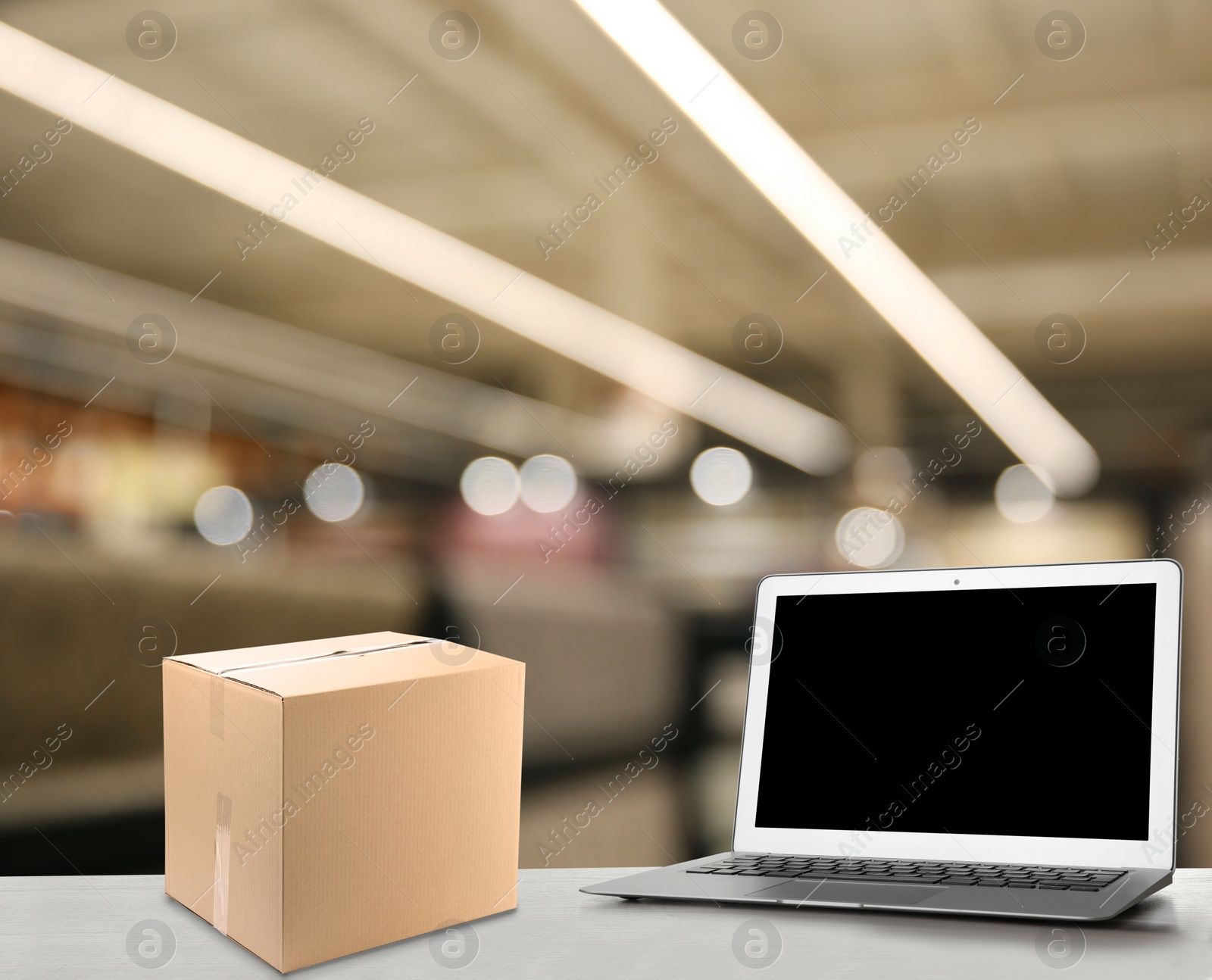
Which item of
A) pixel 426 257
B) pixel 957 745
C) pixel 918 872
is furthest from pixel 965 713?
pixel 426 257

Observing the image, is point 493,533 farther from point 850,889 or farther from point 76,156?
point 76,156

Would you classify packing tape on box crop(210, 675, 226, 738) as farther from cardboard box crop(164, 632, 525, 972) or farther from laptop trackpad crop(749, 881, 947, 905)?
laptop trackpad crop(749, 881, 947, 905)

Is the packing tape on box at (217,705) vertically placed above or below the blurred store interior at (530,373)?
below

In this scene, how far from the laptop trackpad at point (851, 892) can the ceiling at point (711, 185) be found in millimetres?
719

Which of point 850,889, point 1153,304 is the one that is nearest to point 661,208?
point 1153,304

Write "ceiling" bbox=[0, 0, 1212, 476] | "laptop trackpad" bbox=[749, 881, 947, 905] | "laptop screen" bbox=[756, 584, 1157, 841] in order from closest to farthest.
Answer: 1. "laptop trackpad" bbox=[749, 881, 947, 905]
2. "laptop screen" bbox=[756, 584, 1157, 841]
3. "ceiling" bbox=[0, 0, 1212, 476]

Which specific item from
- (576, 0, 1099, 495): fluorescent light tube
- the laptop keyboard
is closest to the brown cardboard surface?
the laptop keyboard

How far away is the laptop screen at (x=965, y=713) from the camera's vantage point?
102 cm

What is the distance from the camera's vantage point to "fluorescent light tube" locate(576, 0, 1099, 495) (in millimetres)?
1413

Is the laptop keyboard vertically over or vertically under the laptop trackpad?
over

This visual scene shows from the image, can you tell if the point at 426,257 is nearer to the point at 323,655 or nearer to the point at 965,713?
the point at 323,655

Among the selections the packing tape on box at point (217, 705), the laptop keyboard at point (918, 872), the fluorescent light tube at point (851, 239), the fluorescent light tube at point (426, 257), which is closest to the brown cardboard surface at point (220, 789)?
the packing tape on box at point (217, 705)

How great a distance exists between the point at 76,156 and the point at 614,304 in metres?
0.90

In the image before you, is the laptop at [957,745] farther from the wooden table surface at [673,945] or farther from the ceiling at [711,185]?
the ceiling at [711,185]
